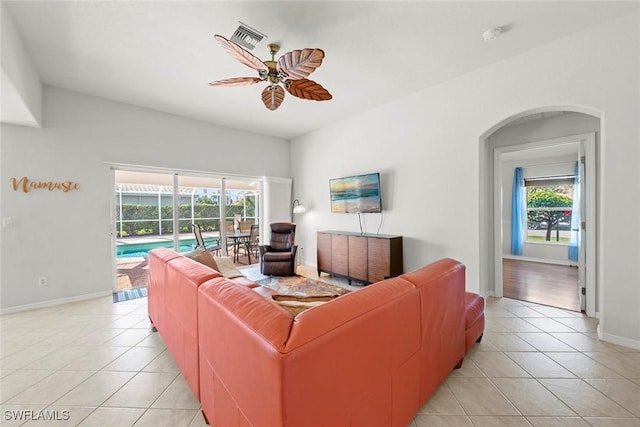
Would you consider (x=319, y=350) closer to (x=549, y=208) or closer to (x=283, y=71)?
(x=283, y=71)

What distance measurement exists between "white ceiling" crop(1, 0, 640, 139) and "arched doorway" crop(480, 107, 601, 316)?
36.5 inches

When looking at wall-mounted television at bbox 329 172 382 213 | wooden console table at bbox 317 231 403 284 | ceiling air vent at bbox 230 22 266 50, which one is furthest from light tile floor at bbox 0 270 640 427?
ceiling air vent at bbox 230 22 266 50

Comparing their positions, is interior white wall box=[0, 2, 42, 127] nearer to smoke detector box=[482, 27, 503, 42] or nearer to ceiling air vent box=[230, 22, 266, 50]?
ceiling air vent box=[230, 22, 266, 50]

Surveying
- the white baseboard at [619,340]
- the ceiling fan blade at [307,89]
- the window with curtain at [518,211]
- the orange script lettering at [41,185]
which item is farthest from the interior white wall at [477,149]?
the orange script lettering at [41,185]

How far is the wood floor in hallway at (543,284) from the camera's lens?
341 centimetres

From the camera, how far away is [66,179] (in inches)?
140

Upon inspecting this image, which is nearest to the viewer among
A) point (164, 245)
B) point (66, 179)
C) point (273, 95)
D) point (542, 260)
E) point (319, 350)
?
point (319, 350)

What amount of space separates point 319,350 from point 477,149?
129 inches

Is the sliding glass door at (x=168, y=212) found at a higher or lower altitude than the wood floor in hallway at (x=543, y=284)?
higher

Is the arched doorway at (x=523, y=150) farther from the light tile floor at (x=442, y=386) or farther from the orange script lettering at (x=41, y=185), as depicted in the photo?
the orange script lettering at (x=41, y=185)

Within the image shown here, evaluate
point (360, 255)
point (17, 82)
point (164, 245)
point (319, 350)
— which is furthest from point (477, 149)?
point (164, 245)

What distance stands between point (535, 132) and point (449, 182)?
138 centimetres

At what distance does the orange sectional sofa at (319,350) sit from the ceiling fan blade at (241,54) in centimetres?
165

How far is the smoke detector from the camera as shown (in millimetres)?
2404
